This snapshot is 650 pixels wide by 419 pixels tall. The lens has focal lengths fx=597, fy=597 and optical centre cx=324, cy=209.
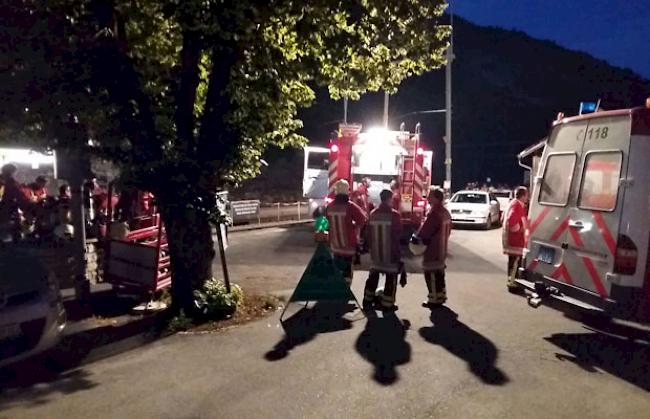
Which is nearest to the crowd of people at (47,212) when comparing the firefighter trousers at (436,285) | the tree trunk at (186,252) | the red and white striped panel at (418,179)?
the tree trunk at (186,252)

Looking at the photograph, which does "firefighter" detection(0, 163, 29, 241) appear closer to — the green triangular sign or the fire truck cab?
the green triangular sign

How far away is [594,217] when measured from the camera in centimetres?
642

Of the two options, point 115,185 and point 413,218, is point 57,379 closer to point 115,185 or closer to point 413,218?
point 115,185

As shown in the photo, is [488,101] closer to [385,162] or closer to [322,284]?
[385,162]

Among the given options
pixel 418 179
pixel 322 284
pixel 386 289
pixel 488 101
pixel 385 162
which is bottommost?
pixel 386 289

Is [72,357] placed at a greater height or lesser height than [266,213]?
greater

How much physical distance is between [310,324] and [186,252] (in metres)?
1.88

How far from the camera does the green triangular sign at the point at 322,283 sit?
7258 millimetres

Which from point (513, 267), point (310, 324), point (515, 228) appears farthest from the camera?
point (513, 267)

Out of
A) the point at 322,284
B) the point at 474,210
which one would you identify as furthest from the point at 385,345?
the point at 474,210

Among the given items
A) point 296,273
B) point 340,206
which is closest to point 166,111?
point 340,206

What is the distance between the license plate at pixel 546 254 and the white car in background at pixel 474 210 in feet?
43.2

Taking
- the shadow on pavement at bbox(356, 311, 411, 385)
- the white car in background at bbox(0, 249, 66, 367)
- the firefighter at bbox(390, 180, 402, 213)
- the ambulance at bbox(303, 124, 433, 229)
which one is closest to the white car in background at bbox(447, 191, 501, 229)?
the ambulance at bbox(303, 124, 433, 229)

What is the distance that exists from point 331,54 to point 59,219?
5.80m
